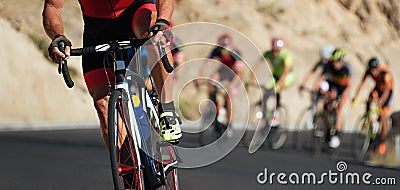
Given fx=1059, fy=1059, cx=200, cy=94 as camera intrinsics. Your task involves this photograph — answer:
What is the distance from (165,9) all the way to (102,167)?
20.1ft

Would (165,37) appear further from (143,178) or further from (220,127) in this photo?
(220,127)

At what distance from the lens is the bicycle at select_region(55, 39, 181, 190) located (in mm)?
6004

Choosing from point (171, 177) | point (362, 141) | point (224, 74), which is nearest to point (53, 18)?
point (171, 177)

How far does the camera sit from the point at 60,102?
2708 cm

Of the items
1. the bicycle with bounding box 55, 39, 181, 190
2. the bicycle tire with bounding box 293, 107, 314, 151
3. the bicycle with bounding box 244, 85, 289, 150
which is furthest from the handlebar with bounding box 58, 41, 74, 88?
the bicycle with bounding box 244, 85, 289, 150

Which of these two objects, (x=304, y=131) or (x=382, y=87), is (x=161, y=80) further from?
(x=304, y=131)

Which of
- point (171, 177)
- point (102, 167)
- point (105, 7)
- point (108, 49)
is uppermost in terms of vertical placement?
point (105, 7)

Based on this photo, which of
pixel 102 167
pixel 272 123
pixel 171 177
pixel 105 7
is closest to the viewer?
pixel 105 7

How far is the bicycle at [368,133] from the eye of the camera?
Answer: 49.2 feet

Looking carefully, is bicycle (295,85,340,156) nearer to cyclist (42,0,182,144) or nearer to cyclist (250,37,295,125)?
cyclist (250,37,295,125)

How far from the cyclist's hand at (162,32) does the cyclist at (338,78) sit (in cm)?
1009

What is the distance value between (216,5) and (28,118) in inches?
498

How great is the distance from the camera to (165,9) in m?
6.15

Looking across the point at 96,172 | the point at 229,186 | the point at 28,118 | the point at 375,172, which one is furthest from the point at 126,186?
the point at 28,118
